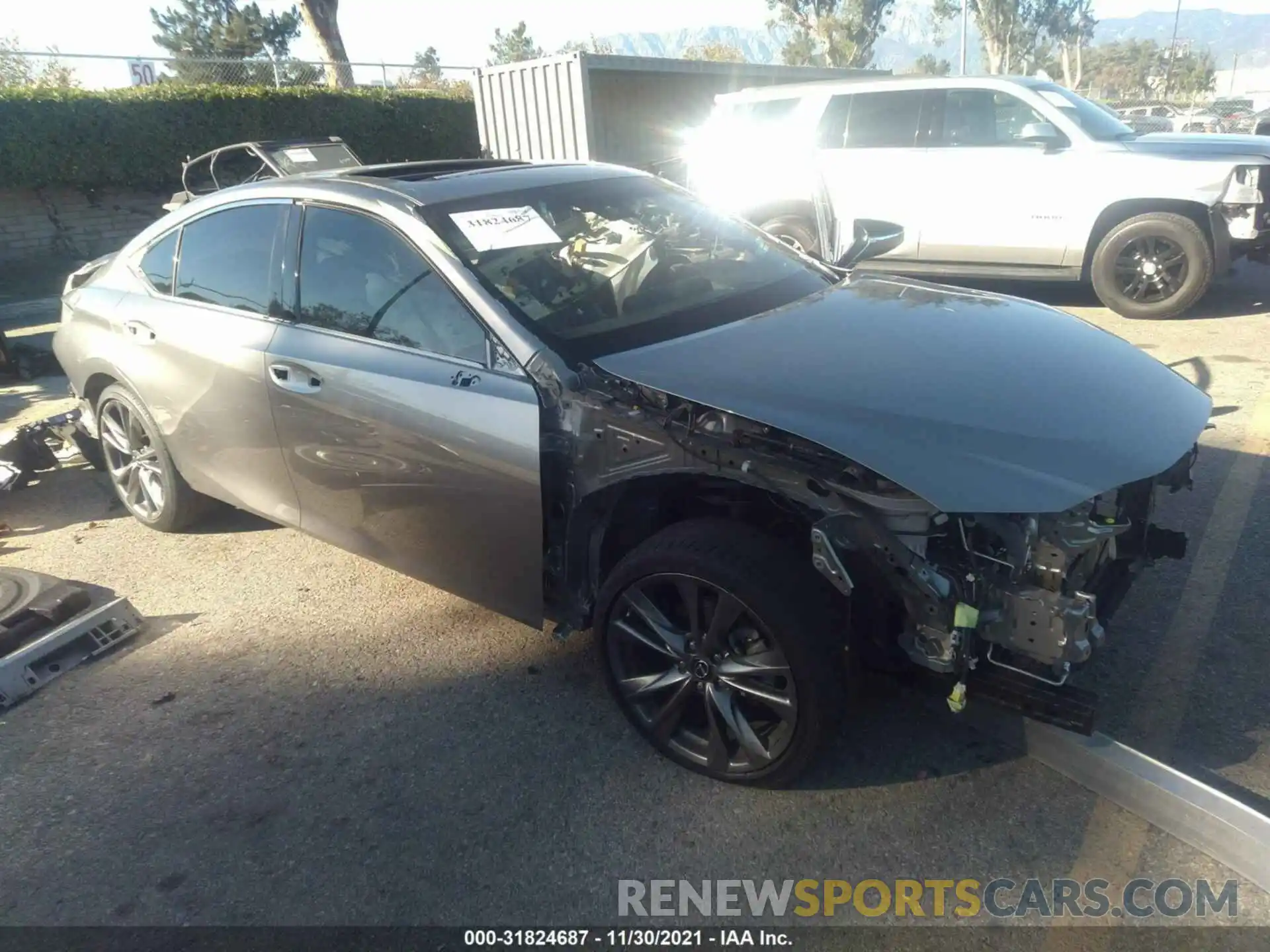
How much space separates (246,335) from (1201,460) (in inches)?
174

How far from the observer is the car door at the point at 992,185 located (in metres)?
7.85

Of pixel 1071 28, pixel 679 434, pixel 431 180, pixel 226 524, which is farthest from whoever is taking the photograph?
pixel 1071 28

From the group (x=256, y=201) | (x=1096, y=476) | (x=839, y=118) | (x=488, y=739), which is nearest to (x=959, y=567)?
(x=1096, y=476)

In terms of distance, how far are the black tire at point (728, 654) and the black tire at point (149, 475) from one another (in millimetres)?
2620

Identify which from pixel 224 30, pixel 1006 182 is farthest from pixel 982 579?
pixel 224 30

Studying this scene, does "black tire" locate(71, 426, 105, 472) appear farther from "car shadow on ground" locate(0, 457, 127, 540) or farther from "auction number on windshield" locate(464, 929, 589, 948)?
"auction number on windshield" locate(464, 929, 589, 948)

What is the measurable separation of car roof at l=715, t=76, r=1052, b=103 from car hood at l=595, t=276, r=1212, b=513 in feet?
18.9

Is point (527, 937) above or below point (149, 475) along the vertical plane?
below

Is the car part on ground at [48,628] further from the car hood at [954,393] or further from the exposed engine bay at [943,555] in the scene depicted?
the exposed engine bay at [943,555]

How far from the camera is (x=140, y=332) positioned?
13.8 ft

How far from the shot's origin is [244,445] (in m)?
3.78

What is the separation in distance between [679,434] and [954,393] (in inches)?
31.4

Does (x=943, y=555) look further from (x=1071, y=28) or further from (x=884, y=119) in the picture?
(x=1071, y=28)

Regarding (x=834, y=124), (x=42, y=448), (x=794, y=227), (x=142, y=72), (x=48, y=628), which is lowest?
(x=48, y=628)
